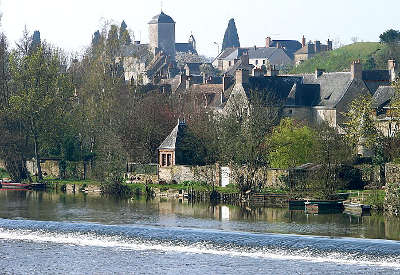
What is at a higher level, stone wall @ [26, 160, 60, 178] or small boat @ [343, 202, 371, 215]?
stone wall @ [26, 160, 60, 178]

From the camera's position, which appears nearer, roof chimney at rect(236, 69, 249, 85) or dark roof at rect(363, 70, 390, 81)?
roof chimney at rect(236, 69, 249, 85)

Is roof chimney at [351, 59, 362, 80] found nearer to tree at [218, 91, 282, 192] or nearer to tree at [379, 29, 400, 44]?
tree at [218, 91, 282, 192]

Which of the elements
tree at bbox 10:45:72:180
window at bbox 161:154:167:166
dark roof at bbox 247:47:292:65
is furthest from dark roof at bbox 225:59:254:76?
window at bbox 161:154:167:166

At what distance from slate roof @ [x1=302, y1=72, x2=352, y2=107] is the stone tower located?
111 metres

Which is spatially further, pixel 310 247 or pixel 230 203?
pixel 230 203

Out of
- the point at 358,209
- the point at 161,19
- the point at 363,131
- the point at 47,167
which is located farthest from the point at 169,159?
the point at 161,19

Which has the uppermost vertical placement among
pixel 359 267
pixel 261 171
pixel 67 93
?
pixel 67 93

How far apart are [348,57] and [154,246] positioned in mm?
88581

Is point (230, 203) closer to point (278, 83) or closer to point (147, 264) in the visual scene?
point (147, 264)

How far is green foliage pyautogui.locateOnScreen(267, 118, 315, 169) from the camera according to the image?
208ft

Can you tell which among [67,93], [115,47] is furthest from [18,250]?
[115,47]

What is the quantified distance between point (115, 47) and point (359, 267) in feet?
162

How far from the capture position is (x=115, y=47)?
8319 centimetres

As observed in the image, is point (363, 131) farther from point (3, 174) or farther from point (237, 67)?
point (237, 67)
